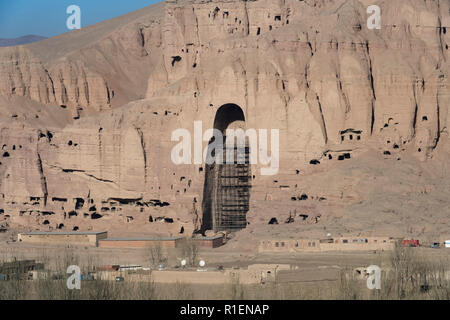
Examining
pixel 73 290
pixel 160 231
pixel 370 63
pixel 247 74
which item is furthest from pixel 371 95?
pixel 73 290

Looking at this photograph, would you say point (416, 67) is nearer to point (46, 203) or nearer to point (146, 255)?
point (146, 255)

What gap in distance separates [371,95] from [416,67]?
3892mm

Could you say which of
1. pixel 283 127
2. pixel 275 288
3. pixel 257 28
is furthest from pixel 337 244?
pixel 257 28

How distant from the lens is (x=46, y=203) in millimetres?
102938

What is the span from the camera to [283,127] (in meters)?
94.2

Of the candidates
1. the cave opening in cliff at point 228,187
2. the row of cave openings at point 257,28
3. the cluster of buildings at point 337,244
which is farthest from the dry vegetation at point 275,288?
the row of cave openings at point 257,28

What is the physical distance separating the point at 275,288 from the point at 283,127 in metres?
25.1

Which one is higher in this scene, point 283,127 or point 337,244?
point 283,127

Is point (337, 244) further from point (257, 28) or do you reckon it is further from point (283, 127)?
point (257, 28)

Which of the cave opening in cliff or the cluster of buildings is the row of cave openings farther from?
the cluster of buildings

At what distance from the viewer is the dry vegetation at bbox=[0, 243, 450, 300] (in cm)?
6412

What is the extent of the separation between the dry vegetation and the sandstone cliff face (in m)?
17.2
